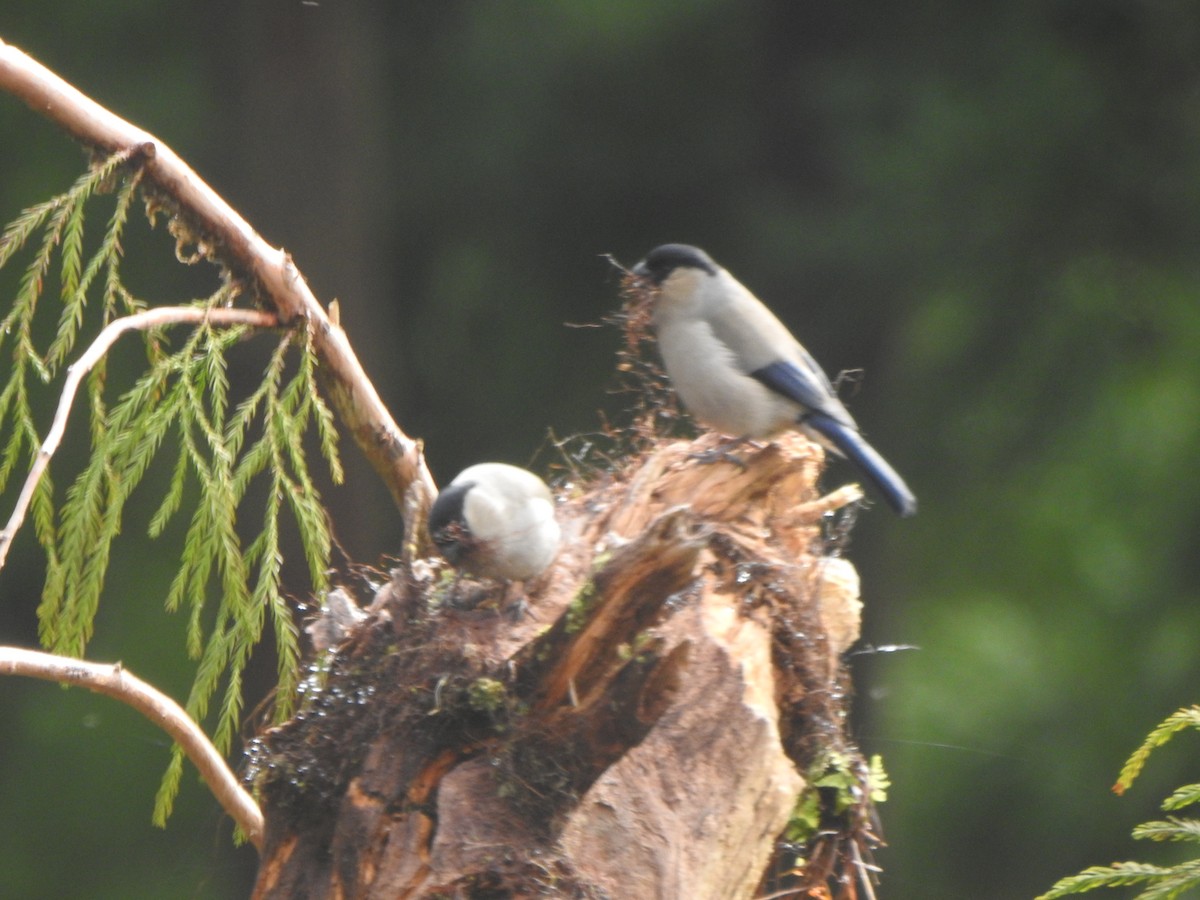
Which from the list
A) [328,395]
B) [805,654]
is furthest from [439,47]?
[805,654]

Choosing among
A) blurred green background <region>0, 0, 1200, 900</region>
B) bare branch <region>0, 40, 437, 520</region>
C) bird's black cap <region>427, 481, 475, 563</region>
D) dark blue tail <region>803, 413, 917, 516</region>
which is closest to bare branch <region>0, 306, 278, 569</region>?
bare branch <region>0, 40, 437, 520</region>

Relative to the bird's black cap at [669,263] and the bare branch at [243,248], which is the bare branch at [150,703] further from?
the bird's black cap at [669,263]

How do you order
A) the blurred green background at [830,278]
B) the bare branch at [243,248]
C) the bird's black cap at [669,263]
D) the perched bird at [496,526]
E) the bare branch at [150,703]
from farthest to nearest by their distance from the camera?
the blurred green background at [830,278] < the bird's black cap at [669,263] < the perched bird at [496,526] < the bare branch at [243,248] < the bare branch at [150,703]

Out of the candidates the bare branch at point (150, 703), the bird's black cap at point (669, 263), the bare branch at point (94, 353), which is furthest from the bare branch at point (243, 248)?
the bird's black cap at point (669, 263)

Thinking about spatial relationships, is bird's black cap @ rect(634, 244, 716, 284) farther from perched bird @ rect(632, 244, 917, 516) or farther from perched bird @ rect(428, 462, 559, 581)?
perched bird @ rect(428, 462, 559, 581)

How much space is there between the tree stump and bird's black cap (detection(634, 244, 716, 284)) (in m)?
0.97

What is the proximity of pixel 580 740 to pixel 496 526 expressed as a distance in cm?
45

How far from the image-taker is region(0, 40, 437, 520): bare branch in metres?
2.32

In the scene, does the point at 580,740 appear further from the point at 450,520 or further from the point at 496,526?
the point at 450,520

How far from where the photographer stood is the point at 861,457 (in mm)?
3264

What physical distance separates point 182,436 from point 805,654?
109cm

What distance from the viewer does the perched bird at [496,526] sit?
8.38 feet

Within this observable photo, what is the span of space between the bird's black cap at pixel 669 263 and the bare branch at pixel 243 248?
31.2 inches

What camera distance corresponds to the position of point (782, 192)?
22.4 feet
